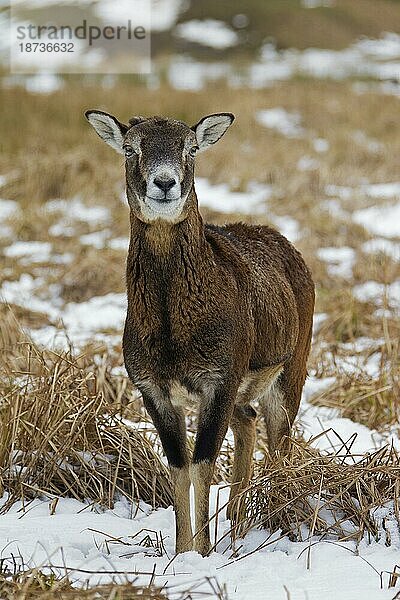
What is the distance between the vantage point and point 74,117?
15.2 meters

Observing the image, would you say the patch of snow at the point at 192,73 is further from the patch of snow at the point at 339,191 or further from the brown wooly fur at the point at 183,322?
the brown wooly fur at the point at 183,322

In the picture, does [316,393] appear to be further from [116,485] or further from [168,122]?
[168,122]

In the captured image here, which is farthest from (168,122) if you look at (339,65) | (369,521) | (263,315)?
(339,65)

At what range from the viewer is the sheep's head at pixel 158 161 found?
136 inches

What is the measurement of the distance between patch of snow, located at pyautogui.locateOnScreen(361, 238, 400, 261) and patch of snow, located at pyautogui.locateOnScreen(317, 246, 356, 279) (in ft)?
0.61

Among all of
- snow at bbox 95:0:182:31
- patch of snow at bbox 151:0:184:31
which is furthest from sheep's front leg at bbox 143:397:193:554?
patch of snow at bbox 151:0:184:31

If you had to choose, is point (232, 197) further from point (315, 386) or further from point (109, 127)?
point (109, 127)

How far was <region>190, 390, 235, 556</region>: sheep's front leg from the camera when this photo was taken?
11.6 ft

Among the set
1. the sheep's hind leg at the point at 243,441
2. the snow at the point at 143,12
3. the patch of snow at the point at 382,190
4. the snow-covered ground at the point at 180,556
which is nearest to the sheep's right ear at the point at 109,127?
the sheep's hind leg at the point at 243,441

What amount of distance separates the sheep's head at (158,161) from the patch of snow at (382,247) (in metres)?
5.36

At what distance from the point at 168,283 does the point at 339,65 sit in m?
29.4

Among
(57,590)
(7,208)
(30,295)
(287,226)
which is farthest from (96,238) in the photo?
(57,590)

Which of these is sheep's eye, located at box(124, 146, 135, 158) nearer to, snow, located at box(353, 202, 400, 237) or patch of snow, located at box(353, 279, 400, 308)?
patch of snow, located at box(353, 279, 400, 308)

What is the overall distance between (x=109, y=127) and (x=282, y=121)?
14.1 metres
